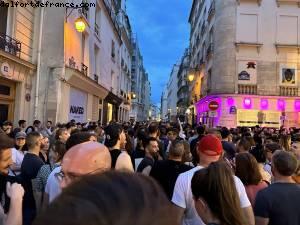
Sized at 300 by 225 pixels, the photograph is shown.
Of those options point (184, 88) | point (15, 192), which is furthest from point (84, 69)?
point (184, 88)

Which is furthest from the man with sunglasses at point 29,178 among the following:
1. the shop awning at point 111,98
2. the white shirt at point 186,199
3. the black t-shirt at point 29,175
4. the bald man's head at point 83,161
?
the shop awning at point 111,98

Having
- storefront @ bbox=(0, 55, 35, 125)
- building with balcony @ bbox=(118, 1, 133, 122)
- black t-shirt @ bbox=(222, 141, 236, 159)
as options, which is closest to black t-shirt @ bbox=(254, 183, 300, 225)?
black t-shirt @ bbox=(222, 141, 236, 159)

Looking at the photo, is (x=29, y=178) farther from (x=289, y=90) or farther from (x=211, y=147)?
(x=289, y=90)

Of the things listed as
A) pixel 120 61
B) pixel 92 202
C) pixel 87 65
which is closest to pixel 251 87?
pixel 87 65

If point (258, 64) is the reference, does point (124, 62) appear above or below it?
above

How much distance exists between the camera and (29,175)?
16.3 ft

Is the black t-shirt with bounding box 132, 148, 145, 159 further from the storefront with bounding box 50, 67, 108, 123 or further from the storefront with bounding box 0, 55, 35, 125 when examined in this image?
the storefront with bounding box 50, 67, 108, 123

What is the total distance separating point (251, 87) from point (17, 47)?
19.7m

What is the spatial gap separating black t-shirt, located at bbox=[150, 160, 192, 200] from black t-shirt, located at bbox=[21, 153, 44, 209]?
5.05 ft

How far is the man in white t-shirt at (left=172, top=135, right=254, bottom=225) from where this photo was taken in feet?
11.3

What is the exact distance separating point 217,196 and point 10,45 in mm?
13217

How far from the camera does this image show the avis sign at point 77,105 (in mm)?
19500

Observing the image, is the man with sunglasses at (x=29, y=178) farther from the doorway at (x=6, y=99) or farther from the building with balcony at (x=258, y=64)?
the building with balcony at (x=258, y=64)

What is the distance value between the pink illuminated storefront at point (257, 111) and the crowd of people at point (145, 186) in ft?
71.9
